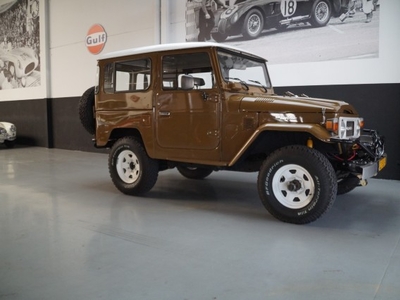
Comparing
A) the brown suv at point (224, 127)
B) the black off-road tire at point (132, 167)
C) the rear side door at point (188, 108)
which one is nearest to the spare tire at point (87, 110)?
the brown suv at point (224, 127)

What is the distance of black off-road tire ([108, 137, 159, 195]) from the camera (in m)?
4.73

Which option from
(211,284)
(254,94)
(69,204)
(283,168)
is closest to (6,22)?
(69,204)

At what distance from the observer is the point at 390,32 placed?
19.3ft

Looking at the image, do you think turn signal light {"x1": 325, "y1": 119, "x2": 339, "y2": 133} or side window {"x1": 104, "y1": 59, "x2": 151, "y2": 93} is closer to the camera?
turn signal light {"x1": 325, "y1": 119, "x2": 339, "y2": 133}

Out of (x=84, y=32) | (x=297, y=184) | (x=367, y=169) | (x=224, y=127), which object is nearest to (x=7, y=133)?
(x=84, y=32)

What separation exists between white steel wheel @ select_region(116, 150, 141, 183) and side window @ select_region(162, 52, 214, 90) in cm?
111

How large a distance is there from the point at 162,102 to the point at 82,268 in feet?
7.81

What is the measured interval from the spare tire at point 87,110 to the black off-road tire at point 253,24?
142 inches

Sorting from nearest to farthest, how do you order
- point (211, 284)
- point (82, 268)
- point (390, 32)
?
point (211, 284), point (82, 268), point (390, 32)

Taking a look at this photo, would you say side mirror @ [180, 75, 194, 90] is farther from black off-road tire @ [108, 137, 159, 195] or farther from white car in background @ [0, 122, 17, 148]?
white car in background @ [0, 122, 17, 148]

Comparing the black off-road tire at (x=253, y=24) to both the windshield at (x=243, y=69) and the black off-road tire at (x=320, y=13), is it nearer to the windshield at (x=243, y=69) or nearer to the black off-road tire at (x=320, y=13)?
the black off-road tire at (x=320, y=13)

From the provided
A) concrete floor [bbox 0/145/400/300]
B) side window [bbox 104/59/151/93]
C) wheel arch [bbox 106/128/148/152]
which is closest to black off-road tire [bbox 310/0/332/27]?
concrete floor [bbox 0/145/400/300]

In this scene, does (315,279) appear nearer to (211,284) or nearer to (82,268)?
(211,284)

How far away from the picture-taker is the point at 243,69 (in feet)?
14.9
